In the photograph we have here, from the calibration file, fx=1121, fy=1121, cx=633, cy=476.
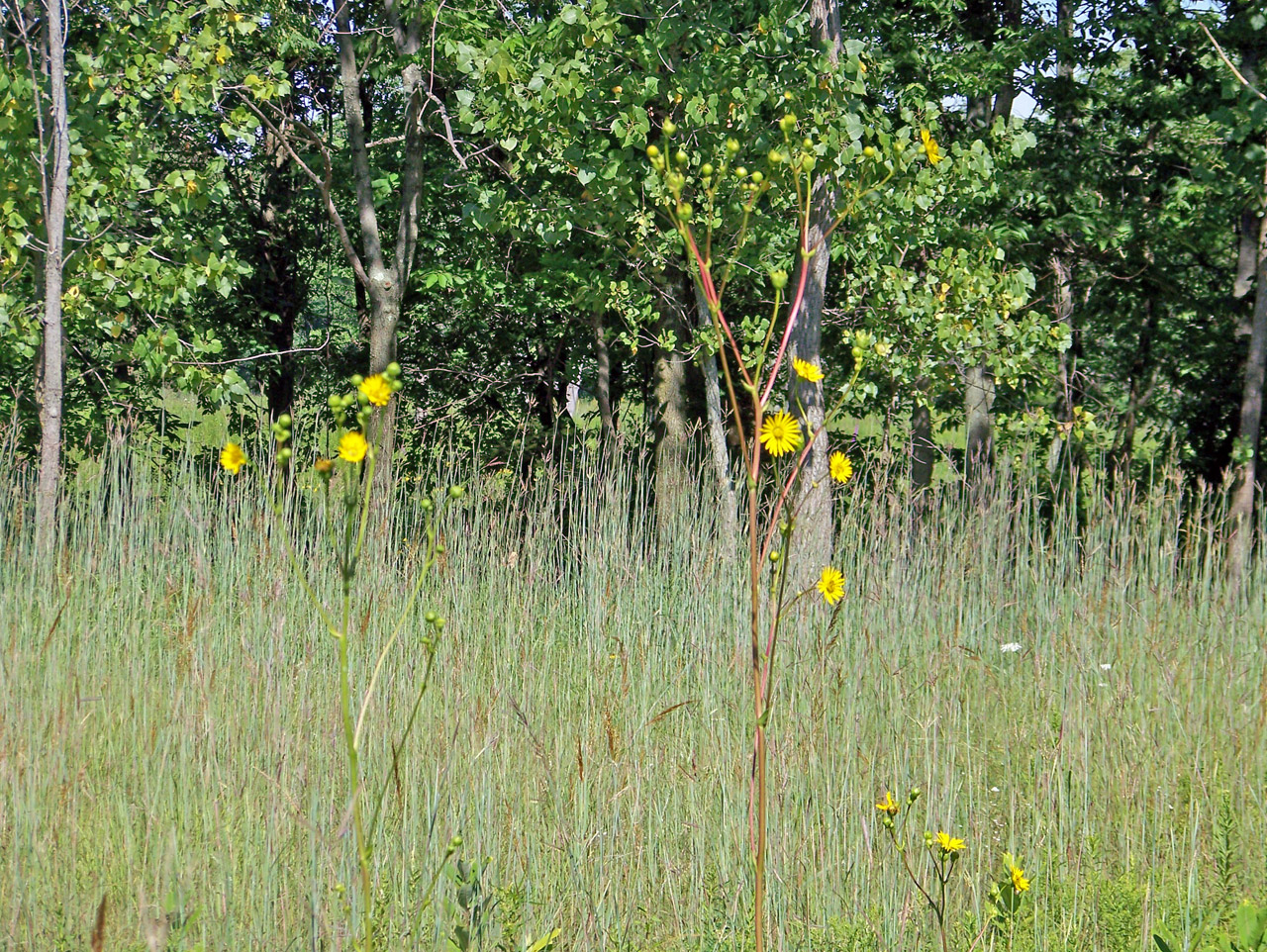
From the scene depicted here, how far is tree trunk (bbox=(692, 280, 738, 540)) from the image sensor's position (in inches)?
157

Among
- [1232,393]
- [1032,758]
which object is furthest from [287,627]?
[1232,393]

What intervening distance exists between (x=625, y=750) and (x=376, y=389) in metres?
1.50

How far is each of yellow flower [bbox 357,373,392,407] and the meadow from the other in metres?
0.57

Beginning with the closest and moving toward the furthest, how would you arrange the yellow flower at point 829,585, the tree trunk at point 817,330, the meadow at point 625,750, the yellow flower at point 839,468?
1. the yellow flower at point 839,468
2. the yellow flower at point 829,585
3. the meadow at point 625,750
4. the tree trunk at point 817,330

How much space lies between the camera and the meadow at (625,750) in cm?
194

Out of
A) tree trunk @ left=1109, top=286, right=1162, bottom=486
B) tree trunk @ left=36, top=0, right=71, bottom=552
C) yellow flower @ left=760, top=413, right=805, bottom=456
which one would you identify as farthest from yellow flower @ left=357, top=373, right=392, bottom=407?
tree trunk @ left=1109, top=286, right=1162, bottom=486

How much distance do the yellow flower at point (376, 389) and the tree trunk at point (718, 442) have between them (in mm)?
2520

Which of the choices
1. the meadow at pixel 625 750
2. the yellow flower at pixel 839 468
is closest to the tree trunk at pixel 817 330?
the meadow at pixel 625 750

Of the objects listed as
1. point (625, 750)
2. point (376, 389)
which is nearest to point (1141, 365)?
point (625, 750)

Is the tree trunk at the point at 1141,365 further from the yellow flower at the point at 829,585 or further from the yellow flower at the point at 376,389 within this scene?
the yellow flower at the point at 376,389

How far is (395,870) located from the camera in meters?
2.06

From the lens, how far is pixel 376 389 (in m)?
1.12

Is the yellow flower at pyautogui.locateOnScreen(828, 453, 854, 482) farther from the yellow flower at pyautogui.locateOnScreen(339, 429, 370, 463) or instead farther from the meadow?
the meadow

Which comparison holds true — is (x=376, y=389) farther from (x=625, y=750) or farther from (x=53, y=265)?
(x=53, y=265)
